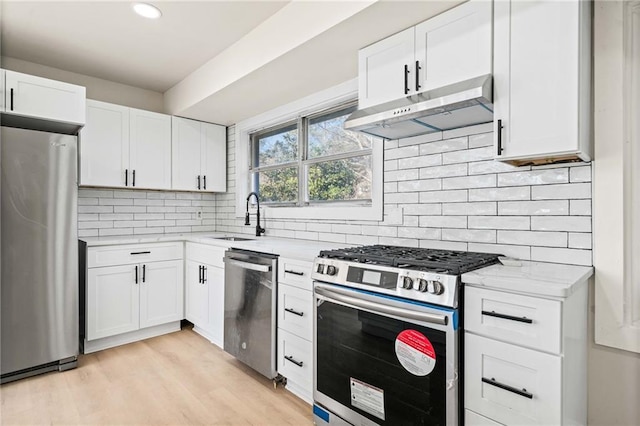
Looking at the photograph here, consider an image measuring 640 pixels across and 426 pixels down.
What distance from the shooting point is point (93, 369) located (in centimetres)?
279

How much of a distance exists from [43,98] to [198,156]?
1.54 m

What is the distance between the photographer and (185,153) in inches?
155

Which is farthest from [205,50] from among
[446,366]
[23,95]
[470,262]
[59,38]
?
[446,366]

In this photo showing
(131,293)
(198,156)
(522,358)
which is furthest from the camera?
(198,156)

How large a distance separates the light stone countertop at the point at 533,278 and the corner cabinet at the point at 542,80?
51 centimetres

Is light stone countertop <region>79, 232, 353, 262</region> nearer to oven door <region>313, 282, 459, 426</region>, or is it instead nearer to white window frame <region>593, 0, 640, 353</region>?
oven door <region>313, 282, 459, 426</region>

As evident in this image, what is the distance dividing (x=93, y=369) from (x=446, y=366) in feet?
9.01

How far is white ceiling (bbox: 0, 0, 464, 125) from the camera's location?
2049 mm

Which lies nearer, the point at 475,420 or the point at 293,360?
the point at 475,420

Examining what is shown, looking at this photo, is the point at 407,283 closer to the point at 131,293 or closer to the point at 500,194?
the point at 500,194

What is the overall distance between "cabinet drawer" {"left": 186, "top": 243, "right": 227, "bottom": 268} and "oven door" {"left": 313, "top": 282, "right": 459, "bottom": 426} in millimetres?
1352

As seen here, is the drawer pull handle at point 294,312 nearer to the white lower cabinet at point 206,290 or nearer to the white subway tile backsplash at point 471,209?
the white lower cabinet at point 206,290

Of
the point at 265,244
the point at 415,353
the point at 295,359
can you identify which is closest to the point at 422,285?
the point at 415,353

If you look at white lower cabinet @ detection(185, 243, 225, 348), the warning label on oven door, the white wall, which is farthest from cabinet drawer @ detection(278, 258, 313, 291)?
the white wall
